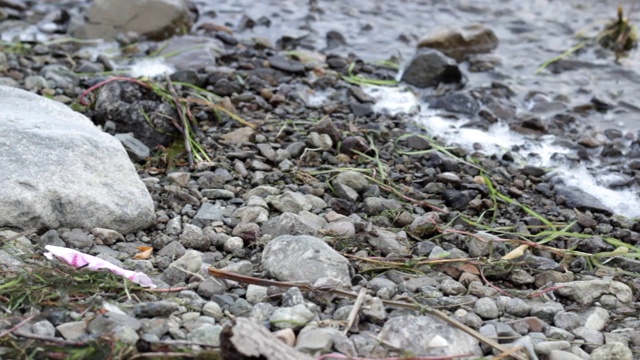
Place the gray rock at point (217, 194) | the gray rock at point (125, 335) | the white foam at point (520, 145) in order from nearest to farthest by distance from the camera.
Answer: the gray rock at point (125, 335)
the gray rock at point (217, 194)
the white foam at point (520, 145)

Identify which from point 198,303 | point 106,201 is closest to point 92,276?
point 198,303

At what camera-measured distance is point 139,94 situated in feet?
15.0

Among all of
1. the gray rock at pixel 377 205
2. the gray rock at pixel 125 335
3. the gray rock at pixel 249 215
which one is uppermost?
the gray rock at pixel 125 335

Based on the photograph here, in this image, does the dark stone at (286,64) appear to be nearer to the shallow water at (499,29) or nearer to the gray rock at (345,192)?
the shallow water at (499,29)

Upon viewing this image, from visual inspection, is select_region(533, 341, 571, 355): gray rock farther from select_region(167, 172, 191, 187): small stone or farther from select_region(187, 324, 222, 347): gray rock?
select_region(167, 172, 191, 187): small stone

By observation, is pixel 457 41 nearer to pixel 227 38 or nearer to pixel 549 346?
pixel 227 38

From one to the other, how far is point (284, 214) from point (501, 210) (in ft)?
4.19

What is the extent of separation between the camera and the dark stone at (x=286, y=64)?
18.7 ft

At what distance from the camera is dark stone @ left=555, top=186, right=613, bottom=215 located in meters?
4.22

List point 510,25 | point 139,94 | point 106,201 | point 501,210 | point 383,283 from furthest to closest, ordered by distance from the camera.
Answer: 1. point 510,25
2. point 139,94
3. point 501,210
4. point 106,201
5. point 383,283

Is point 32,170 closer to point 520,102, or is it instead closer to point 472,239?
point 472,239

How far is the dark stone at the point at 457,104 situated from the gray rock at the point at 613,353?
2948mm

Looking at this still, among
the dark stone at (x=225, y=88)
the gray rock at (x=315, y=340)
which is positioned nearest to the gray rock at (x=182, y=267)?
the gray rock at (x=315, y=340)

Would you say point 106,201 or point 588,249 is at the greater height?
point 106,201
